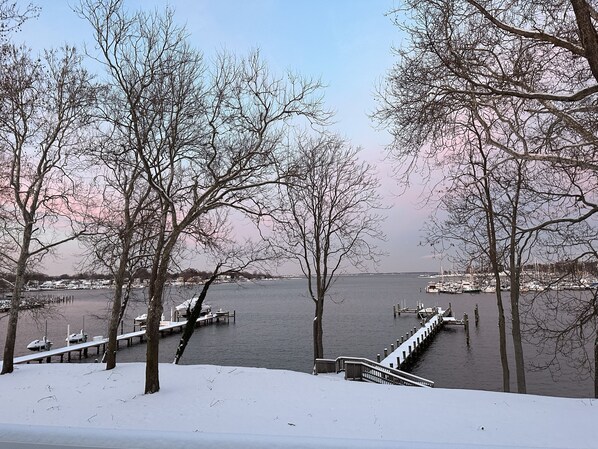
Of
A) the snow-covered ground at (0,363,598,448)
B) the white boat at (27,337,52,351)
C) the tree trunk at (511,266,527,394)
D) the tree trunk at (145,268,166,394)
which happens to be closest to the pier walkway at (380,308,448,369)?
the tree trunk at (511,266,527,394)

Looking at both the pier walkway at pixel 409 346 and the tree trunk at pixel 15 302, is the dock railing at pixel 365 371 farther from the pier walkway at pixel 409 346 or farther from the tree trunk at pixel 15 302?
the tree trunk at pixel 15 302

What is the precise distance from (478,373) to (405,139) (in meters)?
24.7

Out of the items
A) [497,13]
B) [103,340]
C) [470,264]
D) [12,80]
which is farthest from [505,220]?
[103,340]

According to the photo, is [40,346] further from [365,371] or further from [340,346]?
[365,371]

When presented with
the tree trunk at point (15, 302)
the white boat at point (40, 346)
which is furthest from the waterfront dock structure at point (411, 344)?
the white boat at point (40, 346)

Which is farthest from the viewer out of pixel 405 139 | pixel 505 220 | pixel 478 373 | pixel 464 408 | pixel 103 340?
pixel 103 340

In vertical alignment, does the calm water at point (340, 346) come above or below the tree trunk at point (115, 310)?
below

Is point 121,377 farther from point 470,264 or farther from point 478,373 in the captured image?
point 478,373

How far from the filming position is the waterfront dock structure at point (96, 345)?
105ft

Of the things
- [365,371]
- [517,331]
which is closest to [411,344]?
[365,371]

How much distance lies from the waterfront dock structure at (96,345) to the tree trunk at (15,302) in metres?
15.5

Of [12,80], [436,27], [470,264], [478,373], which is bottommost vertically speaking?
[478,373]

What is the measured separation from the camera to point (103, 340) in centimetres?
3922

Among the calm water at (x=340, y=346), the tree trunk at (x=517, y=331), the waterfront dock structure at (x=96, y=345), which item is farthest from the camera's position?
the waterfront dock structure at (x=96, y=345)
